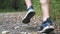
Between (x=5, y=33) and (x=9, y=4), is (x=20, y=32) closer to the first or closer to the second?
(x=5, y=33)

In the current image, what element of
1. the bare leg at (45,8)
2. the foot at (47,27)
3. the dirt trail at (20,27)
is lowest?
the dirt trail at (20,27)

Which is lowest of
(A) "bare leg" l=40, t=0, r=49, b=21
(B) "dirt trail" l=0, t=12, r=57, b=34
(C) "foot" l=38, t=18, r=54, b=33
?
(B) "dirt trail" l=0, t=12, r=57, b=34

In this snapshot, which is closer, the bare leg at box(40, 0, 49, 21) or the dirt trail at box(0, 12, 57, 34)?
the bare leg at box(40, 0, 49, 21)

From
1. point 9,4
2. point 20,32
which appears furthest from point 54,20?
point 9,4

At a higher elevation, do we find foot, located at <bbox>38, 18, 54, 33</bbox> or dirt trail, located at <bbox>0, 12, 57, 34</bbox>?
foot, located at <bbox>38, 18, 54, 33</bbox>

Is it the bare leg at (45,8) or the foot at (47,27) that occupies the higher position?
the bare leg at (45,8)

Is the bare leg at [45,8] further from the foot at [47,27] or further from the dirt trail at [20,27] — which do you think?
the dirt trail at [20,27]

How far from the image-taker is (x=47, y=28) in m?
2.61

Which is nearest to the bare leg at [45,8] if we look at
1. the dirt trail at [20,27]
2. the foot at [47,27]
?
the foot at [47,27]

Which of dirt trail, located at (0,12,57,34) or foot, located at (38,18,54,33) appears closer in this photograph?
foot, located at (38,18,54,33)

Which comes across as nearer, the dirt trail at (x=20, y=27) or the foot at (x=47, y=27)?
the foot at (x=47, y=27)

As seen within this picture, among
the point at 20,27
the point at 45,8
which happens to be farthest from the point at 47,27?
the point at 20,27

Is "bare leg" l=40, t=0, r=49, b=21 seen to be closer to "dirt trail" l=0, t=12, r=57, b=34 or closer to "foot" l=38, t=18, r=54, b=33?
"foot" l=38, t=18, r=54, b=33

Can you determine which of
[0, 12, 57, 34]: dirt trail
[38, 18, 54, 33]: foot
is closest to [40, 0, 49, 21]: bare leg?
[38, 18, 54, 33]: foot
